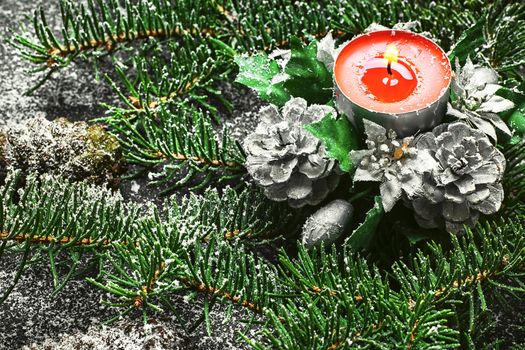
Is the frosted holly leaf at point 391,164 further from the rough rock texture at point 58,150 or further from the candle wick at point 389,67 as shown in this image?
the rough rock texture at point 58,150

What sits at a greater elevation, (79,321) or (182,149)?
(182,149)

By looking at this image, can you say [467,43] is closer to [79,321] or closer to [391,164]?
[391,164]

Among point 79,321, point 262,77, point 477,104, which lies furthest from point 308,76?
point 79,321

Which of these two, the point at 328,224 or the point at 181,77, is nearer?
the point at 328,224

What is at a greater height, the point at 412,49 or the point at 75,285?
the point at 412,49

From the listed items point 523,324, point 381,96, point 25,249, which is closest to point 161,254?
point 25,249

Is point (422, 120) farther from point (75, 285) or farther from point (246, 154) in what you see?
point (75, 285)
